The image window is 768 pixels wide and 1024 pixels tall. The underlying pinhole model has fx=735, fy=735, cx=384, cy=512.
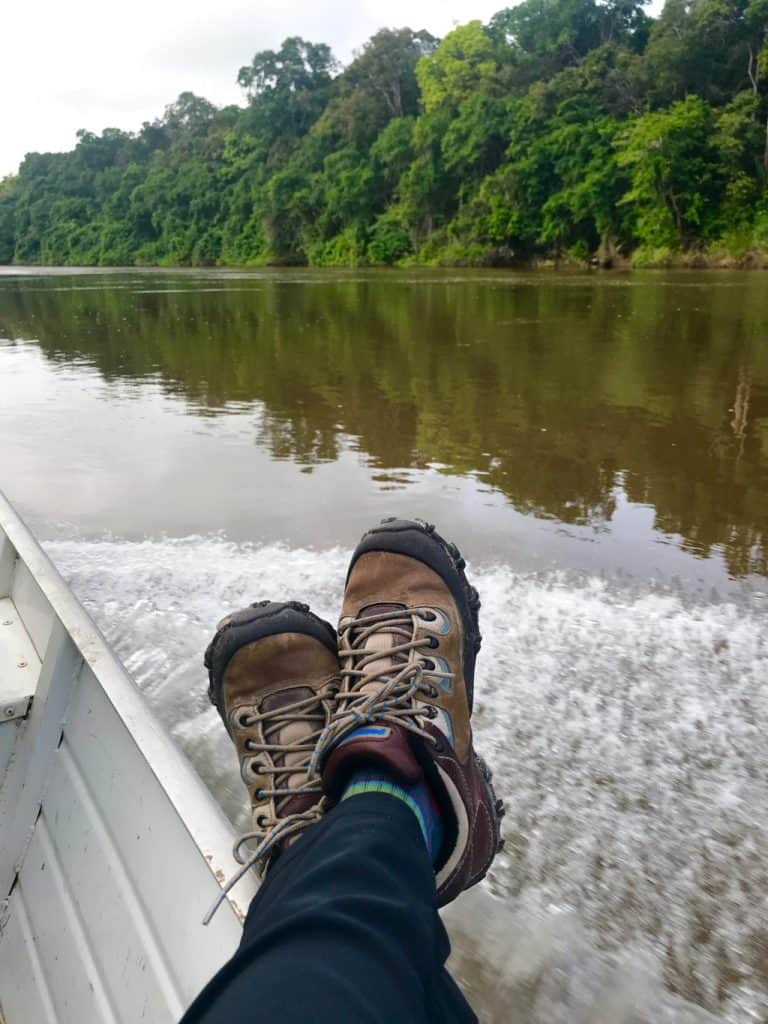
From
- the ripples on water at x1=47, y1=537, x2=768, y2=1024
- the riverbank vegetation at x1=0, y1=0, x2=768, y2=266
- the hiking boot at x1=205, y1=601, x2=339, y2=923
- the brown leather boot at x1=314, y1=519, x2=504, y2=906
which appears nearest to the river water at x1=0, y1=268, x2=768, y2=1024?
the ripples on water at x1=47, y1=537, x2=768, y2=1024

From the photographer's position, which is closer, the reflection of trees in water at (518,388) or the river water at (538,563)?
the river water at (538,563)

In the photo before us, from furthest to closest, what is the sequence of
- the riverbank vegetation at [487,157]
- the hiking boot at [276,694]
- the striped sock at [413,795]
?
the riverbank vegetation at [487,157], the hiking boot at [276,694], the striped sock at [413,795]

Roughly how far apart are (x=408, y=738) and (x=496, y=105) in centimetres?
3406

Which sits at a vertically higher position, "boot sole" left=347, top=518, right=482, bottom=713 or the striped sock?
"boot sole" left=347, top=518, right=482, bottom=713

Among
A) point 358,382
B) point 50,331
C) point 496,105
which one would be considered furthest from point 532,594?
point 496,105

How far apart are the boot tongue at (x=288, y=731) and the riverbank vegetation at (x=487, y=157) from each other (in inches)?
969

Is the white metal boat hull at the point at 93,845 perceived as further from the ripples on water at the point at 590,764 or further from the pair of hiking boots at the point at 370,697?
the ripples on water at the point at 590,764

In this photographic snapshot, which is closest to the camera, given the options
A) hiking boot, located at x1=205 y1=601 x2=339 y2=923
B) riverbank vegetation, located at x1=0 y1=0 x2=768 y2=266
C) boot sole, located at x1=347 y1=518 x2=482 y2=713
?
hiking boot, located at x1=205 y1=601 x2=339 y2=923

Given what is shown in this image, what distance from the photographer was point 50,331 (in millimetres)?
9594

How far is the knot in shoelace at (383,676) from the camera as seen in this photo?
1016mm

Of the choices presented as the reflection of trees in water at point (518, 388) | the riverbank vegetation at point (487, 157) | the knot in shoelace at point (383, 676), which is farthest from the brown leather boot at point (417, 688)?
the riverbank vegetation at point (487, 157)

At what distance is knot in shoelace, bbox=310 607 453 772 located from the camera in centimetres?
102

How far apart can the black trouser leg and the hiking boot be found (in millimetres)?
195

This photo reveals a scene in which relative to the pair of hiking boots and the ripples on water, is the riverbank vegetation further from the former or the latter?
the pair of hiking boots
